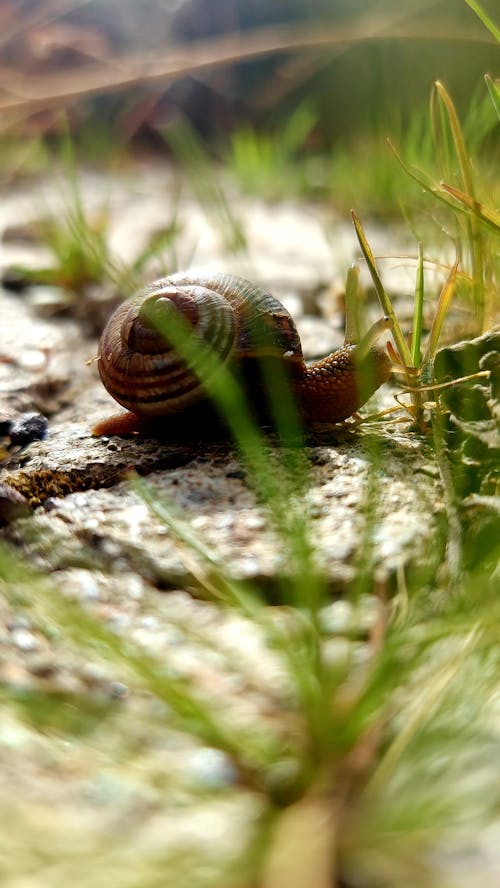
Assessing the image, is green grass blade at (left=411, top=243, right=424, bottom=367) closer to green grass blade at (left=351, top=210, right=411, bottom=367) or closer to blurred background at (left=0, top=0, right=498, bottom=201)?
green grass blade at (left=351, top=210, right=411, bottom=367)

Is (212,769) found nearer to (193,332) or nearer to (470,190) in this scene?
(193,332)

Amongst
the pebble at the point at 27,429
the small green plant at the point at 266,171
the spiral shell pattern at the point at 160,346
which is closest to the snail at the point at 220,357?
the spiral shell pattern at the point at 160,346

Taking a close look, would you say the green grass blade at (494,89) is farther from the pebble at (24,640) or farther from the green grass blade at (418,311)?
the pebble at (24,640)

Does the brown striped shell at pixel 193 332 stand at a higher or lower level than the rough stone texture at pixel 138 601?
higher

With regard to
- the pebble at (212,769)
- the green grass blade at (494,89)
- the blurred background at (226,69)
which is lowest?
the pebble at (212,769)

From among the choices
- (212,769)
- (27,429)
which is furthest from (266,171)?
(212,769)

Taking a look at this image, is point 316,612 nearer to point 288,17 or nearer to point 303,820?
point 303,820

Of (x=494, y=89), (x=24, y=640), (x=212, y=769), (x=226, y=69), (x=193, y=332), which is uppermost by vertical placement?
(x=226, y=69)

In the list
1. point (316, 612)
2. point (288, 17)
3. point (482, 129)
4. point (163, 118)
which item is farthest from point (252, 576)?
point (288, 17)
